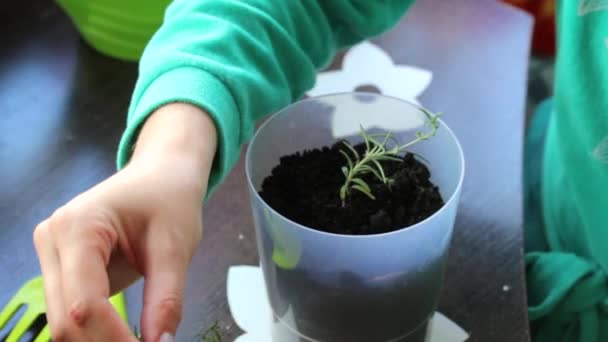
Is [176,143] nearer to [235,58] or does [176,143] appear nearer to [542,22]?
[235,58]

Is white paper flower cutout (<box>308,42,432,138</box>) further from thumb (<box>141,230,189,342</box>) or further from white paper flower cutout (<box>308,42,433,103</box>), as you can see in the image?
thumb (<box>141,230,189,342</box>)

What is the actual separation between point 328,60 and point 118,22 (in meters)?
0.23

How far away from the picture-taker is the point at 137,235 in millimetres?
352

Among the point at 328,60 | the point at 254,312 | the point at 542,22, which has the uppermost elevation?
the point at 328,60

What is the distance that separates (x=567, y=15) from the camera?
57 centimetres

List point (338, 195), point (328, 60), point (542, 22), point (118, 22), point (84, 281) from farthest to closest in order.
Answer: point (542, 22) → point (118, 22) → point (328, 60) → point (338, 195) → point (84, 281)

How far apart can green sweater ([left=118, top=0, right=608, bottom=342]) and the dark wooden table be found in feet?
0.20

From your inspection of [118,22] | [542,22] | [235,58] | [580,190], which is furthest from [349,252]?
[542,22]

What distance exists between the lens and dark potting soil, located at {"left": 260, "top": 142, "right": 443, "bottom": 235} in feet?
1.31

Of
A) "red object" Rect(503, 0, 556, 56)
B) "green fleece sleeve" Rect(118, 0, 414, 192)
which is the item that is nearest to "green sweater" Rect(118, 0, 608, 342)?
"green fleece sleeve" Rect(118, 0, 414, 192)

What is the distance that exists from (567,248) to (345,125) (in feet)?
0.85

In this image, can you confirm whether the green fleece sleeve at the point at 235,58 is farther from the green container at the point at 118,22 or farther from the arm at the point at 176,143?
the green container at the point at 118,22

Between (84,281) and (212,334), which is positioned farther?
(212,334)

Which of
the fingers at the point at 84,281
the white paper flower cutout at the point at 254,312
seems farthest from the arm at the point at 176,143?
the white paper flower cutout at the point at 254,312
